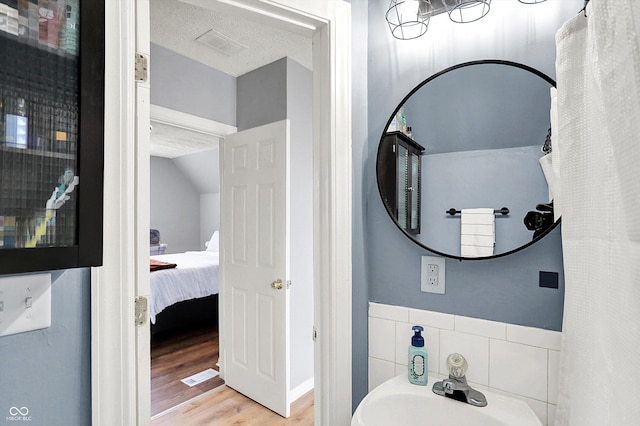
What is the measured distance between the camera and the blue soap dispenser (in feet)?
3.64

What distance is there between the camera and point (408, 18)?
1185 millimetres

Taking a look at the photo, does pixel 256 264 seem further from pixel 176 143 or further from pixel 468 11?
pixel 176 143

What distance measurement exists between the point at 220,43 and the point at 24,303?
2013 millimetres

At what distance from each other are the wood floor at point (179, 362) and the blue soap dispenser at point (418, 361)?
1939mm

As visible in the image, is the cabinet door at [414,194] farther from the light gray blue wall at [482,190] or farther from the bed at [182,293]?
the bed at [182,293]

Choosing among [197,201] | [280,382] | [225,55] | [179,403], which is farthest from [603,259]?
[197,201]

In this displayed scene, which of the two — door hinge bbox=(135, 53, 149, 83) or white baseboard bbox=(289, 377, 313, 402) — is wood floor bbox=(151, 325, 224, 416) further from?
door hinge bbox=(135, 53, 149, 83)

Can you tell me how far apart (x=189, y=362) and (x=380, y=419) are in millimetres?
2539

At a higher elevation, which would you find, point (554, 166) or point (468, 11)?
point (468, 11)

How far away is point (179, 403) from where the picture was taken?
234cm

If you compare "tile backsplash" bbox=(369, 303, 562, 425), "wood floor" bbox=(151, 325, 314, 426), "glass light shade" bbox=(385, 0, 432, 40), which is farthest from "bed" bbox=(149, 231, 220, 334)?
"glass light shade" bbox=(385, 0, 432, 40)

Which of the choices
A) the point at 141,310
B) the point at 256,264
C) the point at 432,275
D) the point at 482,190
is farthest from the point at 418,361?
the point at 256,264

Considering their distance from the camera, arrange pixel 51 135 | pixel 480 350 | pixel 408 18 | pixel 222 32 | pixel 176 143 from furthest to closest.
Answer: pixel 176 143 → pixel 222 32 → pixel 408 18 → pixel 480 350 → pixel 51 135

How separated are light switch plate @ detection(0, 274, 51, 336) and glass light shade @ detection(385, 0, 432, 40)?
126 cm
